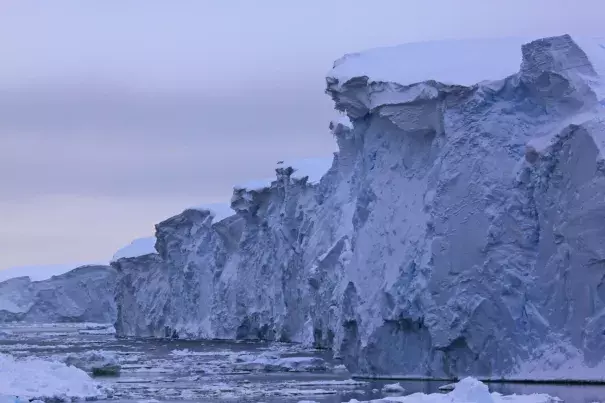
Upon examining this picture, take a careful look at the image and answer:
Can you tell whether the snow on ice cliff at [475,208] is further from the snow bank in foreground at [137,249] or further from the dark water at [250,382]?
the snow bank in foreground at [137,249]

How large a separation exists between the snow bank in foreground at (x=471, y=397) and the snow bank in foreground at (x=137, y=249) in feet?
137

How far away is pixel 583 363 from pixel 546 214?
9.30ft

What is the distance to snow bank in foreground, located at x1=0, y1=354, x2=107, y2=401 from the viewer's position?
20.9 meters

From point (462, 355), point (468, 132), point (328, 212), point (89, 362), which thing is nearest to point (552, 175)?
point (468, 132)

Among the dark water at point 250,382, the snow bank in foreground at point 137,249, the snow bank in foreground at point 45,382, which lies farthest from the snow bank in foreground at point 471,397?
the snow bank in foreground at point 137,249

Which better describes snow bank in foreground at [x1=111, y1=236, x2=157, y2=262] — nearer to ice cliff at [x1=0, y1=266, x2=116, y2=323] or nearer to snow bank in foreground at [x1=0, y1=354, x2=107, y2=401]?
ice cliff at [x1=0, y1=266, x2=116, y2=323]

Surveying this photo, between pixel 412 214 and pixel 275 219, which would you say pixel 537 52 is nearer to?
pixel 412 214

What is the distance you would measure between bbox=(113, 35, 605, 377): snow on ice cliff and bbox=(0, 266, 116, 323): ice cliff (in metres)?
55.2

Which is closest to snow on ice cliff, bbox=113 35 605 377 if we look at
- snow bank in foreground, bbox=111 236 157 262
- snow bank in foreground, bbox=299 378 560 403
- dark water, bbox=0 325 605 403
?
dark water, bbox=0 325 605 403

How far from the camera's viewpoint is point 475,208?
2241 cm

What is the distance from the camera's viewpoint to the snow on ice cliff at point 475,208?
20.9 m

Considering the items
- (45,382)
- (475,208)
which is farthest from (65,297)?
(475,208)

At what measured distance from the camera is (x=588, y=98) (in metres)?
21.7

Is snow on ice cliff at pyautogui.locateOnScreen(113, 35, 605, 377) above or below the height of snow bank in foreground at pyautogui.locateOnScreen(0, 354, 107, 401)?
above
